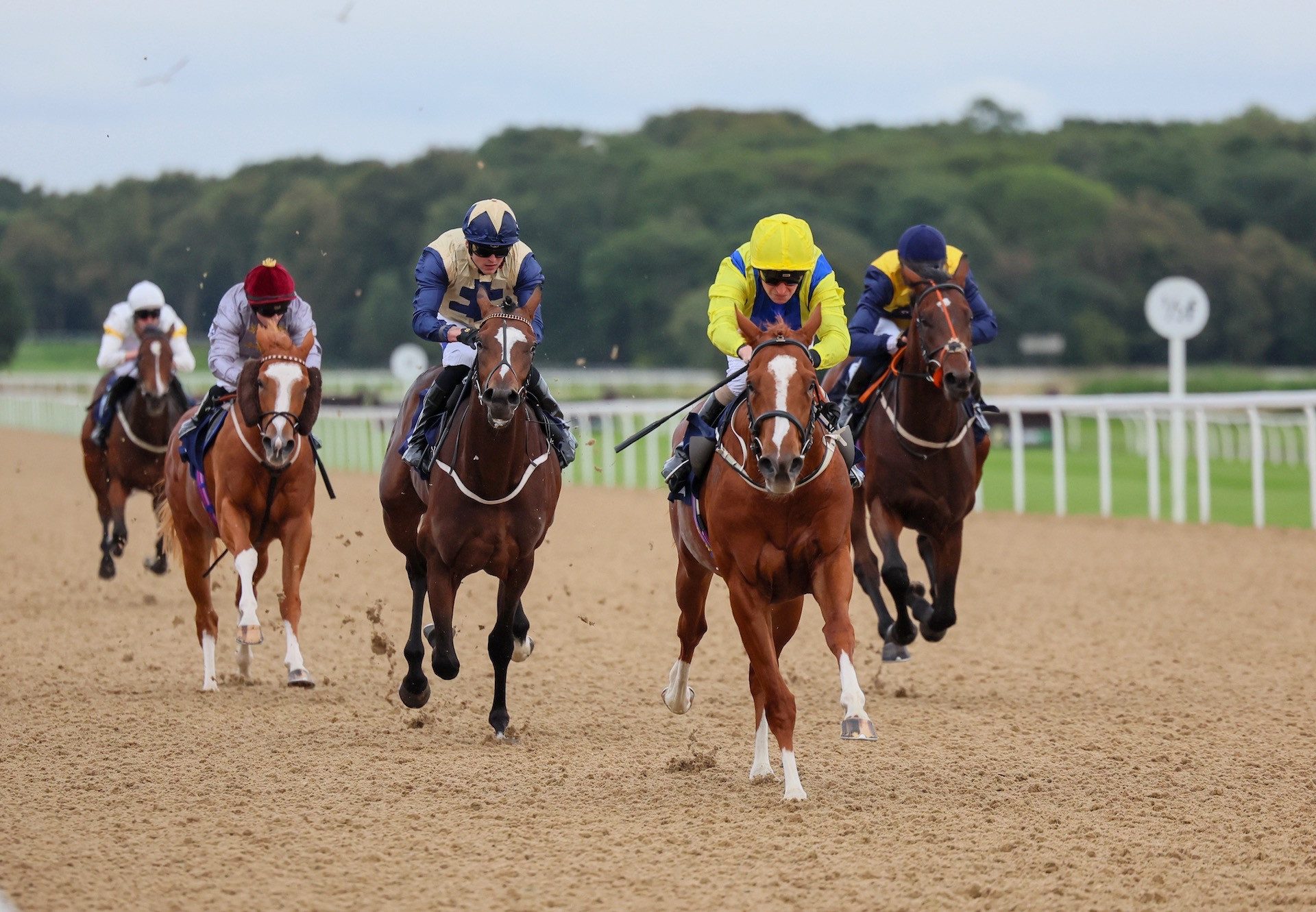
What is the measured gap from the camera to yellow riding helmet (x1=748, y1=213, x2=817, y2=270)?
5844 mm

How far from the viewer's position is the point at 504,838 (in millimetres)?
4945

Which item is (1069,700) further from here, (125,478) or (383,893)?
(125,478)

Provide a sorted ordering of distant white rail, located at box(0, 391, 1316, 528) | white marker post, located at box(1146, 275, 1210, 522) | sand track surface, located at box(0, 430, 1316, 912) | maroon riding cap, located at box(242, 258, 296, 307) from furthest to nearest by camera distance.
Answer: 1. white marker post, located at box(1146, 275, 1210, 522)
2. distant white rail, located at box(0, 391, 1316, 528)
3. maroon riding cap, located at box(242, 258, 296, 307)
4. sand track surface, located at box(0, 430, 1316, 912)

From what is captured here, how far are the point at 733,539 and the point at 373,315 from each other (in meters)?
37.9

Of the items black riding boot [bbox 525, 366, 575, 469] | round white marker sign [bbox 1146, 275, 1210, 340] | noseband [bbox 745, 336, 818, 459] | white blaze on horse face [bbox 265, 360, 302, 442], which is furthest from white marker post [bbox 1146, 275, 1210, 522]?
noseband [bbox 745, 336, 818, 459]

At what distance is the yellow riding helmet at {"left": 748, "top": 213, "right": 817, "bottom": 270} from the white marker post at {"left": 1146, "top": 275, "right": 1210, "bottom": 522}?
31.3 feet

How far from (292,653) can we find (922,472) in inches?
121

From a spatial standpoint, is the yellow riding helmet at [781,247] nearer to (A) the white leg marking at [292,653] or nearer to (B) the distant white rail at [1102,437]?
(A) the white leg marking at [292,653]

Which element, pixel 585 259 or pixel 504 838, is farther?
pixel 585 259

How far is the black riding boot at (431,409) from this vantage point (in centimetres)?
686

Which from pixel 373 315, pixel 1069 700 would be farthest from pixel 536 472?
pixel 373 315

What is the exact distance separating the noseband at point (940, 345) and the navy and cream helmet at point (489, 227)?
1950 mm

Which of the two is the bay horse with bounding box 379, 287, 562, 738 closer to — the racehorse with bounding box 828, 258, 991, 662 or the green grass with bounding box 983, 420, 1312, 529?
the racehorse with bounding box 828, 258, 991, 662

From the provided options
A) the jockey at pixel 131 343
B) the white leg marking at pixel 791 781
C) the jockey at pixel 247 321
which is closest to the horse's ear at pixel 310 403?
the jockey at pixel 247 321
